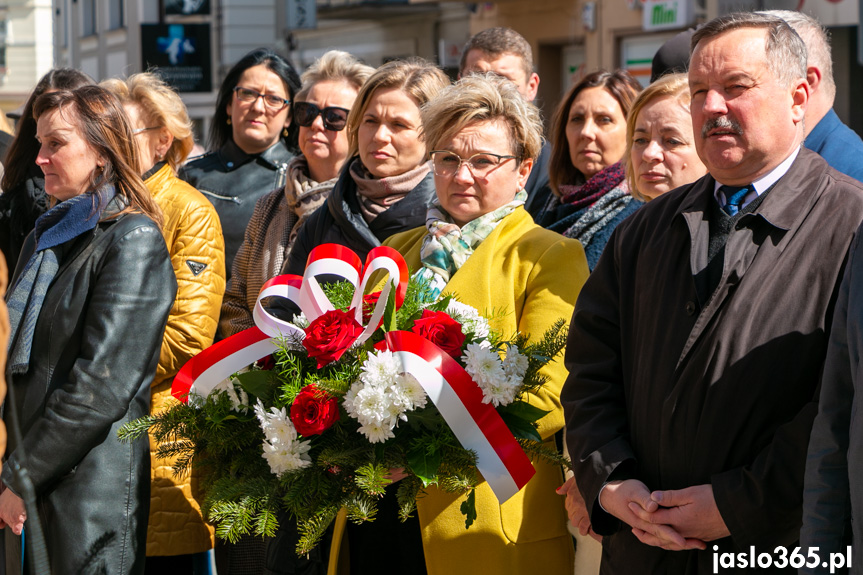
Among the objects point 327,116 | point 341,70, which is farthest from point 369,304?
point 341,70

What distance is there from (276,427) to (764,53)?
1.58 metres

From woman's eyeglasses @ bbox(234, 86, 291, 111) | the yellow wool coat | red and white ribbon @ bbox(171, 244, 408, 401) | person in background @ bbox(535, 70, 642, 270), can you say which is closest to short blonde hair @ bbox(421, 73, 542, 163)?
the yellow wool coat

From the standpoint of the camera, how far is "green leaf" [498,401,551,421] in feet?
9.85

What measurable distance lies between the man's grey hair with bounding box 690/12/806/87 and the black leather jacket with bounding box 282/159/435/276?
1536 millimetres

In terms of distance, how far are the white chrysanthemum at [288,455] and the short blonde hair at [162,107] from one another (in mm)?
2548

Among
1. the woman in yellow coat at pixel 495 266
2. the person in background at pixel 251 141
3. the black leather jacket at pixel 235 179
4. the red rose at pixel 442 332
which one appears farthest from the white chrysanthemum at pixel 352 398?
the person in background at pixel 251 141

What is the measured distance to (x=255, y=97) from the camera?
5.64 meters

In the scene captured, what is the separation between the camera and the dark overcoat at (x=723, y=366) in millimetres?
2500

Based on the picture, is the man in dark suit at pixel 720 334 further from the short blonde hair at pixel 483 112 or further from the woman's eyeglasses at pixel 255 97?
the woman's eyeglasses at pixel 255 97

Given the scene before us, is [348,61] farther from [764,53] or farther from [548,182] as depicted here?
[764,53]

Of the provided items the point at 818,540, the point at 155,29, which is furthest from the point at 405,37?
the point at 818,540

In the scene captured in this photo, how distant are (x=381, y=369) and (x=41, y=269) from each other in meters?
1.39

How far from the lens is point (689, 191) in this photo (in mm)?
2914

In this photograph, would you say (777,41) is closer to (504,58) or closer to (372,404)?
(372,404)
